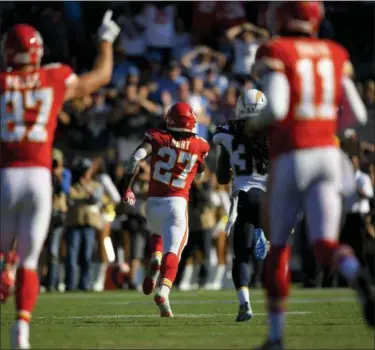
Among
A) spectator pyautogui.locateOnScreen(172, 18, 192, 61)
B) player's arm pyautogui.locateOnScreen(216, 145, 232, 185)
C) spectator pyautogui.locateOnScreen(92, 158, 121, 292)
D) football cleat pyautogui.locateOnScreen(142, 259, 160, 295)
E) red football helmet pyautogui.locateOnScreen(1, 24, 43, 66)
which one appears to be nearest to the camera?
red football helmet pyautogui.locateOnScreen(1, 24, 43, 66)

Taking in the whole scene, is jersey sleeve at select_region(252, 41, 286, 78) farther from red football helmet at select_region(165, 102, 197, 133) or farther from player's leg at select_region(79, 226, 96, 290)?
player's leg at select_region(79, 226, 96, 290)

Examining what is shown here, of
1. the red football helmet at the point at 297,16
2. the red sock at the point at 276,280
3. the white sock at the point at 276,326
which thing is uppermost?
the red football helmet at the point at 297,16

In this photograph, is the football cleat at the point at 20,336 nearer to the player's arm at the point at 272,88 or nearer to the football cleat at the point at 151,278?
the player's arm at the point at 272,88

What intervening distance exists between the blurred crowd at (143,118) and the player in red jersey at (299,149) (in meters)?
11.5

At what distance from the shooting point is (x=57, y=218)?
66.6ft

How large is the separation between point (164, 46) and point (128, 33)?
722 millimetres

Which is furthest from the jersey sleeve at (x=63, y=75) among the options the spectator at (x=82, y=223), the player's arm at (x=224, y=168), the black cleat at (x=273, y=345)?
the spectator at (x=82, y=223)

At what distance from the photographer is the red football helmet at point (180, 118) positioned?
43.5ft

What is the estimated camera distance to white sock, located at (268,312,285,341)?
802cm

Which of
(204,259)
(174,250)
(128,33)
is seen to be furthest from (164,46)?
(174,250)

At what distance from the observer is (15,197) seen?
332 inches

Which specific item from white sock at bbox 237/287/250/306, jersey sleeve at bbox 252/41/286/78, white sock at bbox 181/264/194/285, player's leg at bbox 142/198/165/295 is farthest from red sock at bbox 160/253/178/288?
white sock at bbox 181/264/194/285

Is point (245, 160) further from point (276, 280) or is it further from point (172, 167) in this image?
point (276, 280)

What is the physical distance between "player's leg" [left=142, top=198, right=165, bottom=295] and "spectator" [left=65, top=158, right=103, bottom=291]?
7.26 metres
